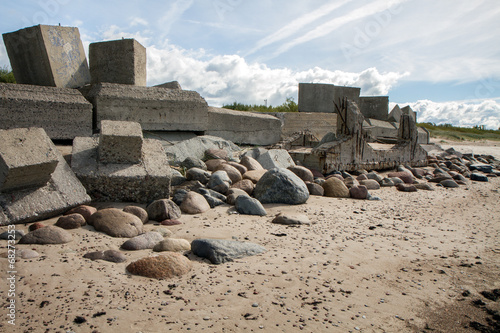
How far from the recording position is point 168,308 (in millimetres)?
2029

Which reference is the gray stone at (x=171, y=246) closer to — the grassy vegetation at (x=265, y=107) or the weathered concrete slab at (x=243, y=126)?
the weathered concrete slab at (x=243, y=126)

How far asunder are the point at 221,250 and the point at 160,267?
0.52 meters

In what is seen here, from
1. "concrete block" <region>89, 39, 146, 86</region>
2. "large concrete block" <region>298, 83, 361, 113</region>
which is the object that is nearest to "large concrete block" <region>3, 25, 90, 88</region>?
"concrete block" <region>89, 39, 146, 86</region>

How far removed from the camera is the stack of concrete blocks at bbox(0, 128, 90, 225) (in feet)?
Answer: 10.6

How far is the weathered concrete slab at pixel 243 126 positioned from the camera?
7.94 m

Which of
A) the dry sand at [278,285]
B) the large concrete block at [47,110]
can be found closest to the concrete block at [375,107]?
the dry sand at [278,285]

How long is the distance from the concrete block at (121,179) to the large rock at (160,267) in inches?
70.7

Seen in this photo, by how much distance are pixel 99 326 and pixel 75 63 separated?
19.2ft

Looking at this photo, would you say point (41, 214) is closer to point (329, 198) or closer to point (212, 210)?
point (212, 210)

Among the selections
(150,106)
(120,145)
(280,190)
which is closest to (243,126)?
(150,106)

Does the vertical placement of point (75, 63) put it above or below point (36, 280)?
above

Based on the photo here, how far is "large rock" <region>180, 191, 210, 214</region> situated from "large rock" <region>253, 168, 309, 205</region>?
85cm

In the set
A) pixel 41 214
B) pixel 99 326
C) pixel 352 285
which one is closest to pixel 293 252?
pixel 352 285

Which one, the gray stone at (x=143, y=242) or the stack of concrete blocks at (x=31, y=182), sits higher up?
the stack of concrete blocks at (x=31, y=182)
